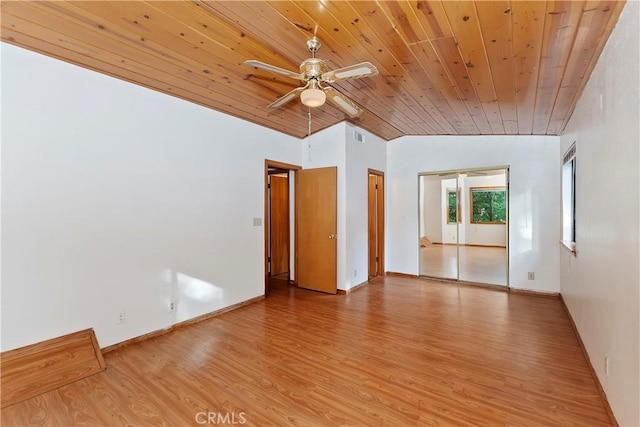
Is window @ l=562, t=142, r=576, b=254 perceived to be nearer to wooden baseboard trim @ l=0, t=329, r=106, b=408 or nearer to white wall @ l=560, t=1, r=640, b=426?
white wall @ l=560, t=1, r=640, b=426

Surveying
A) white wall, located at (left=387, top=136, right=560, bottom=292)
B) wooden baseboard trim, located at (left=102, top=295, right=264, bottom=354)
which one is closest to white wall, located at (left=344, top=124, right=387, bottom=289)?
white wall, located at (left=387, top=136, right=560, bottom=292)

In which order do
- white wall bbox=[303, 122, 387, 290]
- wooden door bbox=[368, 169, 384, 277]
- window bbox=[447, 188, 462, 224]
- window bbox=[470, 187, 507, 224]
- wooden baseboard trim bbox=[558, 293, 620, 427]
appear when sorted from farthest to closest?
wooden door bbox=[368, 169, 384, 277] < window bbox=[447, 188, 462, 224] < window bbox=[470, 187, 507, 224] < white wall bbox=[303, 122, 387, 290] < wooden baseboard trim bbox=[558, 293, 620, 427]

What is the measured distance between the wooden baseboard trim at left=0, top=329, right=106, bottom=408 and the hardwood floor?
0.08 m

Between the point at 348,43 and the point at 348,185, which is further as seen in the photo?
the point at 348,185

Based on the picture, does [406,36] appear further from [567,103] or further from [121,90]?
[121,90]

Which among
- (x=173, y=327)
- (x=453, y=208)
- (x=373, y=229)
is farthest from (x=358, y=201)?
(x=173, y=327)

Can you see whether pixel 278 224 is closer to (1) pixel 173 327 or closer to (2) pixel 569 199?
(1) pixel 173 327

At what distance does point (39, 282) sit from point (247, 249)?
217 centimetres

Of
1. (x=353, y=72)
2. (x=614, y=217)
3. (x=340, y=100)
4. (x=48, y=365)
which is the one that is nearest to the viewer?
(x=614, y=217)

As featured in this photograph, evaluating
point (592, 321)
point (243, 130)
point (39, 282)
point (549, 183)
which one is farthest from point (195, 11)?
point (549, 183)

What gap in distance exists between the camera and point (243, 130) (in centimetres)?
404

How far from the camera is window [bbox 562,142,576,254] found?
3246 mm

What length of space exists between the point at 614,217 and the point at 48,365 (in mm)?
4120

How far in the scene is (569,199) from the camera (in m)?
3.66
